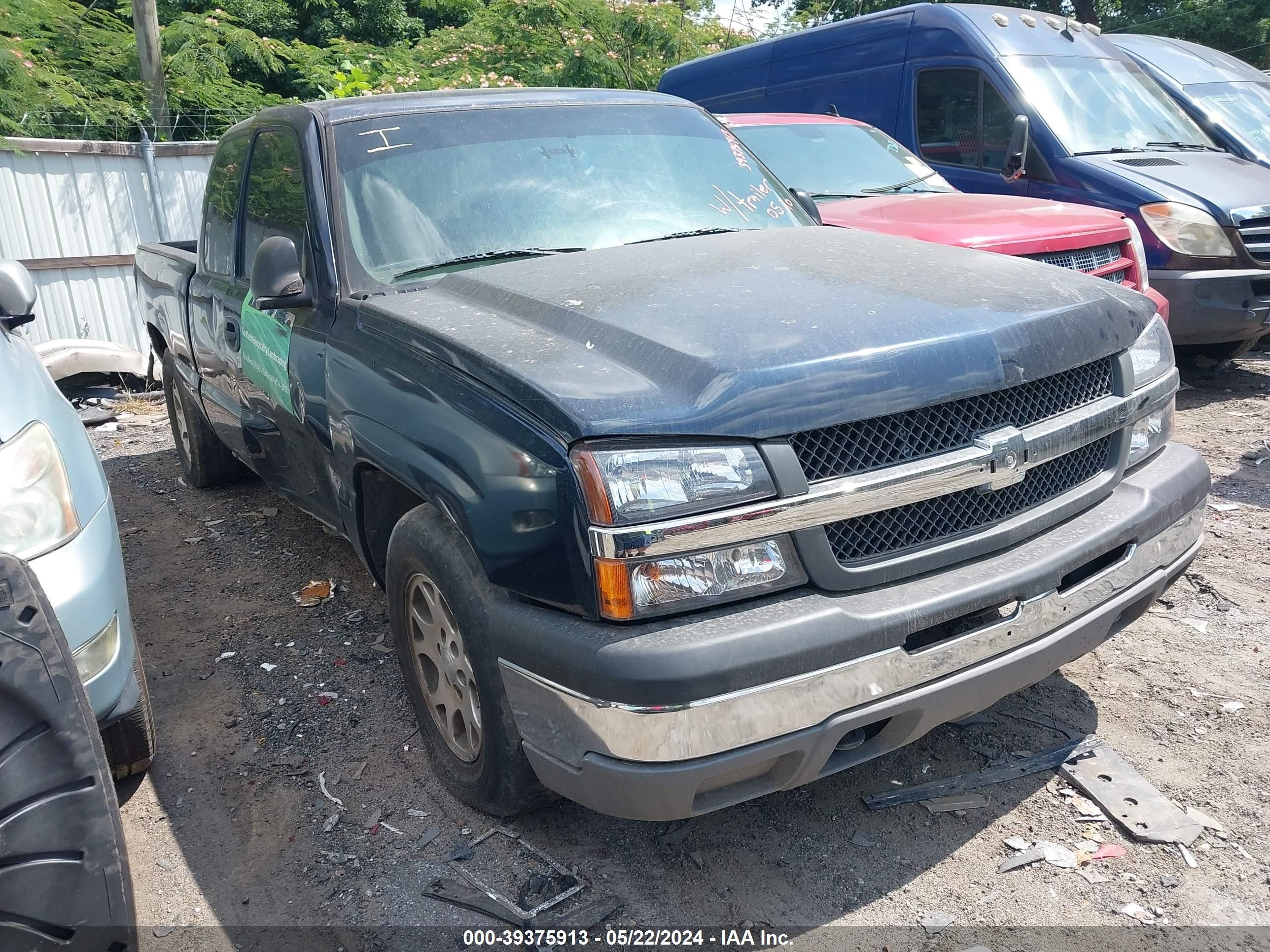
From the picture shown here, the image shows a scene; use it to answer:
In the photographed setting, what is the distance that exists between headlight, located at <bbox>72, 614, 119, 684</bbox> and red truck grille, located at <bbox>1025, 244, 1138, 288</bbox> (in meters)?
4.72

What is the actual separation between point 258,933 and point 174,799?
29.7 inches

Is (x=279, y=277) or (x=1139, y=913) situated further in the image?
(x=279, y=277)

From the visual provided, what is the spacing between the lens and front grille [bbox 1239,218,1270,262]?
6582 mm

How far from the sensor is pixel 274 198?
12.6 ft

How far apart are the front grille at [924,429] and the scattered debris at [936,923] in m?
1.07

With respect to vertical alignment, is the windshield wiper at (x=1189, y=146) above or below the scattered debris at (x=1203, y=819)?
above

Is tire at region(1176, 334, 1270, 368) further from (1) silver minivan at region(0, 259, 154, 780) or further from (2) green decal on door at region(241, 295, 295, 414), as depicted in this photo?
(1) silver minivan at region(0, 259, 154, 780)

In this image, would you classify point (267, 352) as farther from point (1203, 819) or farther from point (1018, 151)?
point (1018, 151)

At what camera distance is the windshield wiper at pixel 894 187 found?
22.1 ft

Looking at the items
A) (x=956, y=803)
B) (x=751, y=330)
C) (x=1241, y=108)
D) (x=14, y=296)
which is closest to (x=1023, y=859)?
(x=956, y=803)

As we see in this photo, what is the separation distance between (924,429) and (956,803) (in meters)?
1.11

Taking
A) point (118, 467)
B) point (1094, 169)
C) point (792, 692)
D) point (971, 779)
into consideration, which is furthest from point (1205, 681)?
point (118, 467)

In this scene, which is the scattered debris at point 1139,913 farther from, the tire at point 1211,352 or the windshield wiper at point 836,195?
the tire at point 1211,352

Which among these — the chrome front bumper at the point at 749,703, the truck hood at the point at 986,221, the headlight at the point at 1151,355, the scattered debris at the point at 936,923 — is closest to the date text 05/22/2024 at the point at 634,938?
the scattered debris at the point at 936,923
